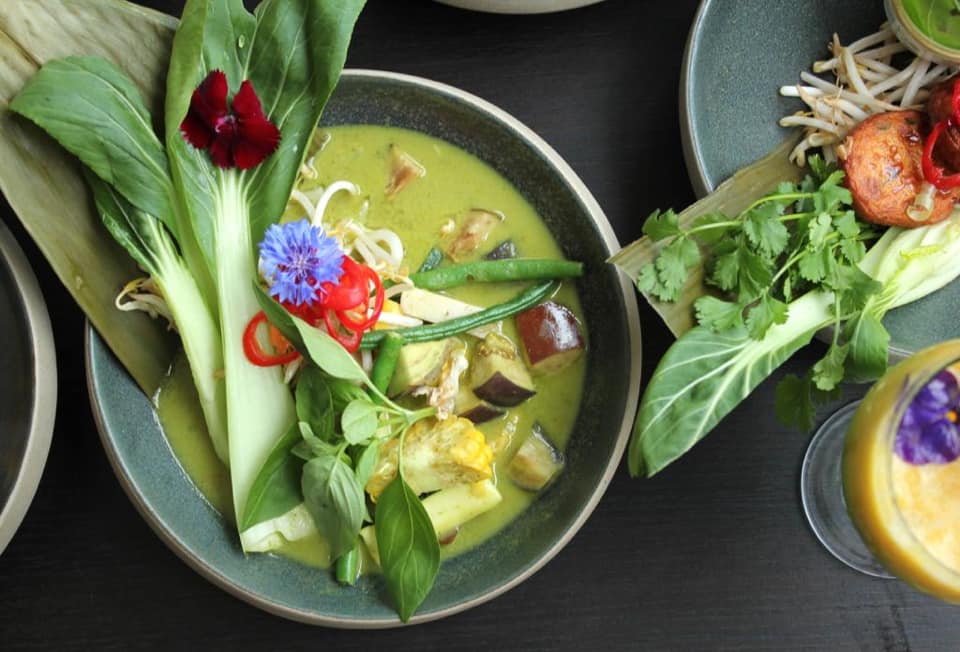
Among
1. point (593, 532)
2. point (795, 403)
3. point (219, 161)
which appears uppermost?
point (219, 161)

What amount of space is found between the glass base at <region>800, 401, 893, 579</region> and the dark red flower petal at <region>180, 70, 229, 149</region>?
1643mm

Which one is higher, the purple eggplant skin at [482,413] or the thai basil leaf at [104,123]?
the thai basil leaf at [104,123]

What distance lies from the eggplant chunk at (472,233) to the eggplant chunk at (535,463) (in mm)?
460

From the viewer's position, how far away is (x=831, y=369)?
1937 mm

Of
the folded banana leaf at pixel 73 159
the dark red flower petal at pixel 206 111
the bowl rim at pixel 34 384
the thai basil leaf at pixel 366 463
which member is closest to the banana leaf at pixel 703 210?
the thai basil leaf at pixel 366 463

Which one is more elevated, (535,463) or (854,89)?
(854,89)

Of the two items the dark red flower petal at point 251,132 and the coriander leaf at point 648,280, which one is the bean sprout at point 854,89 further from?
the dark red flower petal at point 251,132

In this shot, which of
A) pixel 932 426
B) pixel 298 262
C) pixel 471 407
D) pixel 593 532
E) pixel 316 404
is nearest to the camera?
pixel 932 426

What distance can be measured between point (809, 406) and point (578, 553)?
0.67 m

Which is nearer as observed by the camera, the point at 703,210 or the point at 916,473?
the point at 916,473

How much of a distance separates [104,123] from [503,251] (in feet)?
3.06

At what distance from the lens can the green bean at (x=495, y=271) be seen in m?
2.12

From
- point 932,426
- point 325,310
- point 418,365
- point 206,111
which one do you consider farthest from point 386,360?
point 932,426

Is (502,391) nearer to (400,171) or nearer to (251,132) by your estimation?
(400,171)
